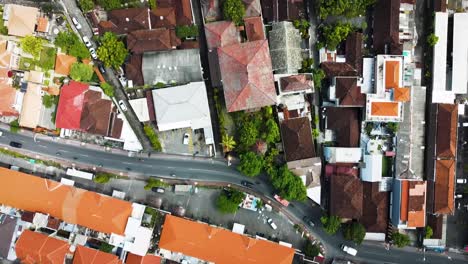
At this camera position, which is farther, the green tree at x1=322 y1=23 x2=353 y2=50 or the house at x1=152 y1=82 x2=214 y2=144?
the green tree at x1=322 y1=23 x2=353 y2=50

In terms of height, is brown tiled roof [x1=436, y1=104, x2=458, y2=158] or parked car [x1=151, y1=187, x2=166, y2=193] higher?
brown tiled roof [x1=436, y1=104, x2=458, y2=158]

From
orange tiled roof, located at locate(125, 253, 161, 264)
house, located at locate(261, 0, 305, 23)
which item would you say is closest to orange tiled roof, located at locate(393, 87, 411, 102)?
house, located at locate(261, 0, 305, 23)

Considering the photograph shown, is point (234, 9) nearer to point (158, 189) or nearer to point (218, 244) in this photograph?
point (158, 189)

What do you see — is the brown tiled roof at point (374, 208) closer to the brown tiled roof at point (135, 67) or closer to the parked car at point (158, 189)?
the parked car at point (158, 189)

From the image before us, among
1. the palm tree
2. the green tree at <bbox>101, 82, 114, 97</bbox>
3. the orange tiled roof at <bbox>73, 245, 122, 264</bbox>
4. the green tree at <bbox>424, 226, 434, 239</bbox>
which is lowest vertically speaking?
the orange tiled roof at <bbox>73, 245, 122, 264</bbox>

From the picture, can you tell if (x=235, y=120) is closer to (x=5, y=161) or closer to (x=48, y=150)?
(x=48, y=150)

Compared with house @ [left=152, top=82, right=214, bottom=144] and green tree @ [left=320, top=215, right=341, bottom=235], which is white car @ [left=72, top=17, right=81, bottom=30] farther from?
green tree @ [left=320, top=215, right=341, bottom=235]
